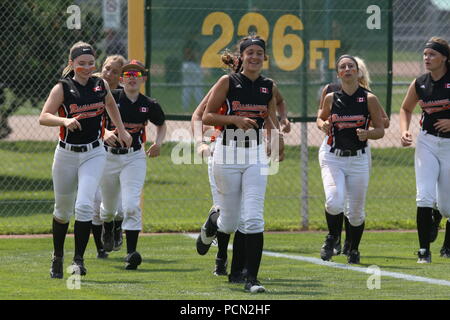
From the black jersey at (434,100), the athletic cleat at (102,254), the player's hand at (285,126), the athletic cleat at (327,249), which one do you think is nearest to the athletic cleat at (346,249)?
the athletic cleat at (327,249)

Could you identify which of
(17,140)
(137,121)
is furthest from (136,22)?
(17,140)

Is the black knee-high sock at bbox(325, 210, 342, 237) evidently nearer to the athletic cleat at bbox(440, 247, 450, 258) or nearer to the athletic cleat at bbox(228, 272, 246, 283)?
the athletic cleat at bbox(440, 247, 450, 258)

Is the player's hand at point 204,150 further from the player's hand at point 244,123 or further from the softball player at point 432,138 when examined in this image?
the softball player at point 432,138

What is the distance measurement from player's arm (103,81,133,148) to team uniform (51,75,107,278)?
0.32 ft

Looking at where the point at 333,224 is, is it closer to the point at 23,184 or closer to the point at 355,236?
the point at 355,236

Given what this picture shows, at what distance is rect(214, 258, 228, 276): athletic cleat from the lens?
9.48 m

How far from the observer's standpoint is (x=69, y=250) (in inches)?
448

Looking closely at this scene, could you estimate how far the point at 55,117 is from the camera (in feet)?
28.8

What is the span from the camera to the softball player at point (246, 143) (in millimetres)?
8383

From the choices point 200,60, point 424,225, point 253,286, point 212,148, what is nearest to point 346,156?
point 424,225

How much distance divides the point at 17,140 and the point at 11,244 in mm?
9774

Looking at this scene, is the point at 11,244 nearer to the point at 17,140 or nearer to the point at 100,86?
the point at 100,86

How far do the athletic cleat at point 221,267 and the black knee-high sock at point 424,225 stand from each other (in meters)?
2.10
